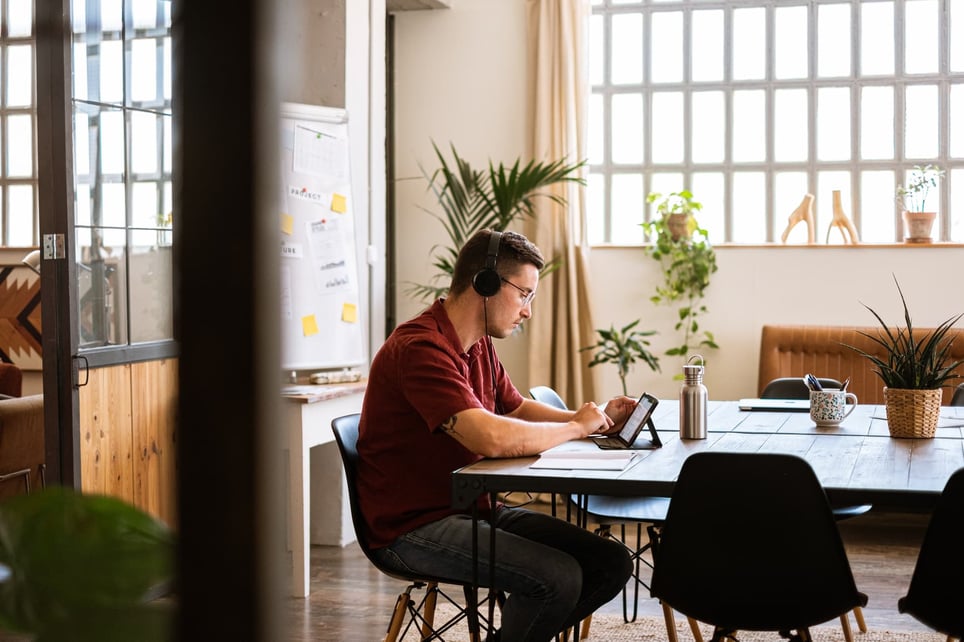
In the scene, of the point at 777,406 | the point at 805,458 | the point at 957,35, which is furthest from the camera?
the point at 957,35

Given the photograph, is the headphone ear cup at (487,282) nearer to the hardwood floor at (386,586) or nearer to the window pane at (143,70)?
the hardwood floor at (386,586)

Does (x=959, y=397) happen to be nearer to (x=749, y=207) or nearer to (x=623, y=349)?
(x=623, y=349)

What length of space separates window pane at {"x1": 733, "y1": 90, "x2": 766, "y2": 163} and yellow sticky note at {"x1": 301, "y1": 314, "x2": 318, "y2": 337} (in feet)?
8.80

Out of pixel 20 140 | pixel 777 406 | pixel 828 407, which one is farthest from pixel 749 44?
pixel 20 140

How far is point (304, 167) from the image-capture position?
4.67 meters

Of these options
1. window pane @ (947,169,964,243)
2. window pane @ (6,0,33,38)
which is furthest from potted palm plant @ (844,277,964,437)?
window pane @ (6,0,33,38)

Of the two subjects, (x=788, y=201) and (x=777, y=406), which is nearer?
(x=777, y=406)

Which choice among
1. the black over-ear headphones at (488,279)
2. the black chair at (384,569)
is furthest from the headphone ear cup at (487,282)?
the black chair at (384,569)

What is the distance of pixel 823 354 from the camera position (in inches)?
215

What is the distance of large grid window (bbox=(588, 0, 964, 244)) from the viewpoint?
5.64m

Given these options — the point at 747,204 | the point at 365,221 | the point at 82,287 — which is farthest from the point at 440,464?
the point at 747,204

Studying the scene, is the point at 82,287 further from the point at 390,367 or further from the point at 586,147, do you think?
the point at 586,147

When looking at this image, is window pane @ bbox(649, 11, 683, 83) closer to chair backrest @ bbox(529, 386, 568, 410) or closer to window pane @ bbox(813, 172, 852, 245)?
window pane @ bbox(813, 172, 852, 245)

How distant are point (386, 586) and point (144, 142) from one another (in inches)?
78.9
